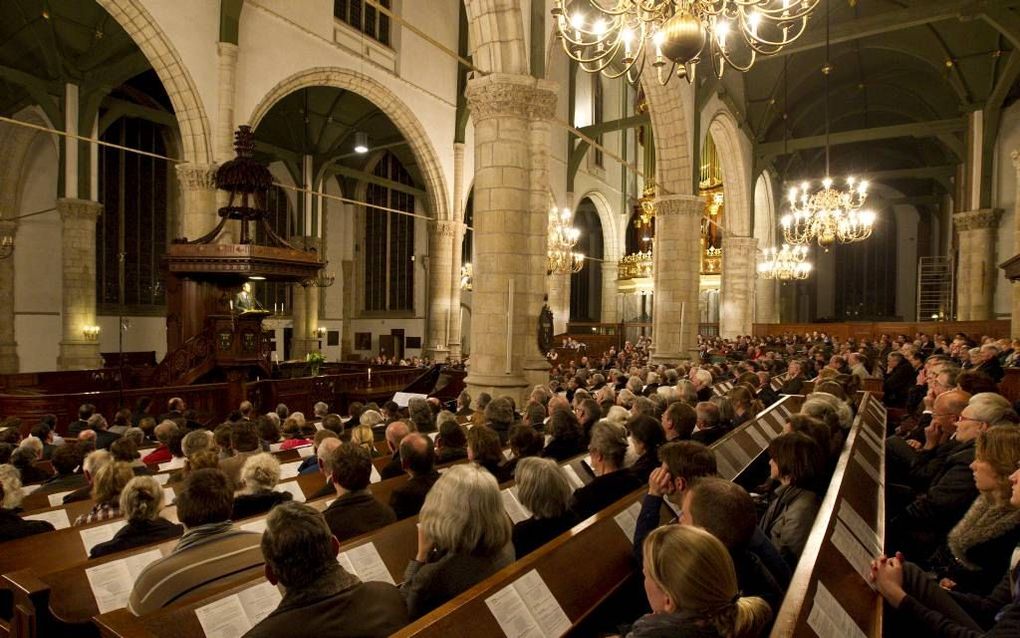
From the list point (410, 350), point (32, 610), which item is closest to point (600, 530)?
point (32, 610)

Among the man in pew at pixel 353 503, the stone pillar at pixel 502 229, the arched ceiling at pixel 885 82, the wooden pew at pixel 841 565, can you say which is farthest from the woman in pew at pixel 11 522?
the arched ceiling at pixel 885 82

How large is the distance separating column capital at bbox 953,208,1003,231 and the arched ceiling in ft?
8.02

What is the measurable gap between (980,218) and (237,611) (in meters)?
21.1

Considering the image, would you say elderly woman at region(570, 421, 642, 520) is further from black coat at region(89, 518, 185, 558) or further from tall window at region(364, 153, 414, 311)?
tall window at region(364, 153, 414, 311)

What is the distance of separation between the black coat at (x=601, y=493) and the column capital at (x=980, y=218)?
19.2m

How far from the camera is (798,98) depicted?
22.5 m

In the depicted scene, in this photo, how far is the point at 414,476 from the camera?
133 inches

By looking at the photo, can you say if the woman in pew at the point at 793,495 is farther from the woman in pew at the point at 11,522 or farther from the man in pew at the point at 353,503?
the woman in pew at the point at 11,522

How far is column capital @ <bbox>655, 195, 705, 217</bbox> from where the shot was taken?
45.8 feet

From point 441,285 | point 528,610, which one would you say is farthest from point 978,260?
point 528,610

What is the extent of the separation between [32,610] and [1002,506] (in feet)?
11.2

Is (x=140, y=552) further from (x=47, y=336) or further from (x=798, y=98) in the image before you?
(x=798, y=98)

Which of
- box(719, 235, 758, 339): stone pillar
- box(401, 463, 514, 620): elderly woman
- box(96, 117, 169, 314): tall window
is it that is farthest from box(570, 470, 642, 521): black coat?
box(719, 235, 758, 339): stone pillar

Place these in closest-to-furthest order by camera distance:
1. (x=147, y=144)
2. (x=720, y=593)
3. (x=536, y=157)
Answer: (x=720, y=593)
(x=536, y=157)
(x=147, y=144)
